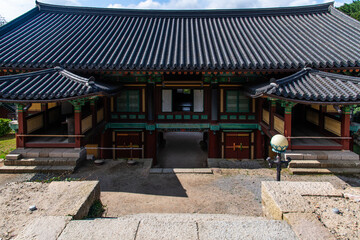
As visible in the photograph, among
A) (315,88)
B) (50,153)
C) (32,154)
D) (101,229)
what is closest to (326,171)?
(315,88)

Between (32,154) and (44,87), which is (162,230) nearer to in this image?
(44,87)

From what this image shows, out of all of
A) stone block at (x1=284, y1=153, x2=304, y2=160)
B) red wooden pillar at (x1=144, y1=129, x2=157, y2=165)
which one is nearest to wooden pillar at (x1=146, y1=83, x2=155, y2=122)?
red wooden pillar at (x1=144, y1=129, x2=157, y2=165)

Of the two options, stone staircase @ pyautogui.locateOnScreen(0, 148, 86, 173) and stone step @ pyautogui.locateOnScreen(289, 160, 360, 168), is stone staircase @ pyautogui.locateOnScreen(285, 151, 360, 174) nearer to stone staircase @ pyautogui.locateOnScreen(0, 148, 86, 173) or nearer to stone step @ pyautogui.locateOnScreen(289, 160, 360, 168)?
stone step @ pyautogui.locateOnScreen(289, 160, 360, 168)

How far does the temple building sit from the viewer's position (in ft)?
33.3

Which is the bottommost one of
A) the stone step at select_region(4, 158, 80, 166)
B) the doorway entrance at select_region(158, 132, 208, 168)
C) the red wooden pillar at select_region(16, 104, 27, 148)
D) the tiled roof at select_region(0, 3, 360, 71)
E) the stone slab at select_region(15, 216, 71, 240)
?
the doorway entrance at select_region(158, 132, 208, 168)

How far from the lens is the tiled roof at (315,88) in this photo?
920 cm

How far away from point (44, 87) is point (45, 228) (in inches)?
274

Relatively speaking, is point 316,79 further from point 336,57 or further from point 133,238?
point 133,238

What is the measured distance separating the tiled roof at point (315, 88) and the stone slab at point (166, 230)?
625 centimetres

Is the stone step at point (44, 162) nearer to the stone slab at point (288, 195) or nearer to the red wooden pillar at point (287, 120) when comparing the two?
the stone slab at point (288, 195)

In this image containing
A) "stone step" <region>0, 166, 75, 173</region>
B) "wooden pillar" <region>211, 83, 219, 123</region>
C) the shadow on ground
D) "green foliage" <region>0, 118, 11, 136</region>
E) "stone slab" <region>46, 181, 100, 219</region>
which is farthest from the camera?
"green foliage" <region>0, 118, 11, 136</region>

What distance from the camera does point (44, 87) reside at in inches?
389

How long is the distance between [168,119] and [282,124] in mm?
5729

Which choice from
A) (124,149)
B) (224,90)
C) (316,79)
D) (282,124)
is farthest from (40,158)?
(316,79)
